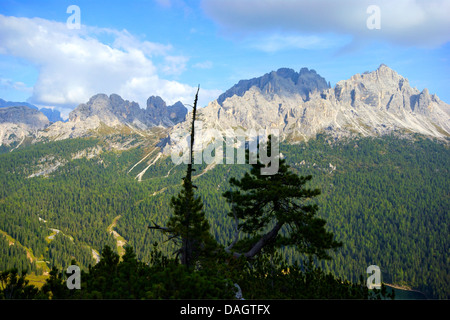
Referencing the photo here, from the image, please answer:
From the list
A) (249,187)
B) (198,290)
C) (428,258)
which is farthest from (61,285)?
(428,258)

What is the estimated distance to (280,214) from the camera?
1952 cm

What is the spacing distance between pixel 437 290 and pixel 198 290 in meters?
139

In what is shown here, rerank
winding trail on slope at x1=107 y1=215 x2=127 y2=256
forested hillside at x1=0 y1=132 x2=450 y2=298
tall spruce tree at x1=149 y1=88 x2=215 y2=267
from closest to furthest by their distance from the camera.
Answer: tall spruce tree at x1=149 y1=88 x2=215 y2=267 < forested hillside at x1=0 y1=132 x2=450 y2=298 < winding trail on slope at x1=107 y1=215 x2=127 y2=256

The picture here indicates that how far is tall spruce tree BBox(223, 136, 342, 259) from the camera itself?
18422mm

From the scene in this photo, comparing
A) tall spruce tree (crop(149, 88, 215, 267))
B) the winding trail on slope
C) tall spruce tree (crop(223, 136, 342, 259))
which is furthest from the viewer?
the winding trail on slope

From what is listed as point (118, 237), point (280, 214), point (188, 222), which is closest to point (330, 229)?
point (118, 237)

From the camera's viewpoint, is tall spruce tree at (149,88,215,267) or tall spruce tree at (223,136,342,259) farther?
tall spruce tree at (223,136,342,259)

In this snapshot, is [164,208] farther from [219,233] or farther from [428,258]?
[428,258]

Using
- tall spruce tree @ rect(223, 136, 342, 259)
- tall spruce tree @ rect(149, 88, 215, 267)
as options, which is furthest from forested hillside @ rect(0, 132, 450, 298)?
tall spruce tree @ rect(149, 88, 215, 267)

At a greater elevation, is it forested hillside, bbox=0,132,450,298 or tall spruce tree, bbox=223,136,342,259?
tall spruce tree, bbox=223,136,342,259

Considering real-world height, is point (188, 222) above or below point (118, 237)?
above

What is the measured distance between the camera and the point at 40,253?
124125 mm

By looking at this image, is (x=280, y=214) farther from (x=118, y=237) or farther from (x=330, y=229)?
(x=118, y=237)

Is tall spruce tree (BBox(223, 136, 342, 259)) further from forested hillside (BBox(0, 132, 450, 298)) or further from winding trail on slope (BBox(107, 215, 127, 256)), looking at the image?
winding trail on slope (BBox(107, 215, 127, 256))
